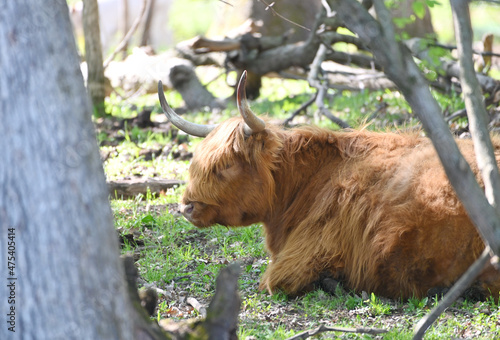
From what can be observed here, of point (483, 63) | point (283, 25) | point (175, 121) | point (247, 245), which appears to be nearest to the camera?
point (175, 121)

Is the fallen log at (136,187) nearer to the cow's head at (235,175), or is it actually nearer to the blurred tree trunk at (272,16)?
the cow's head at (235,175)

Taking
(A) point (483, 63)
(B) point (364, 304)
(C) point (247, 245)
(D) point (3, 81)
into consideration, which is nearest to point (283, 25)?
(A) point (483, 63)

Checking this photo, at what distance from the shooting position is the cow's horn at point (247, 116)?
4367mm

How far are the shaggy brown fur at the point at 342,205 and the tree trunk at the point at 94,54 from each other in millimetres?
5194

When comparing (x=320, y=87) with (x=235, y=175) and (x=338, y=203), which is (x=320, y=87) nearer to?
(x=235, y=175)

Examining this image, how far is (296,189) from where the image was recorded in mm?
4930

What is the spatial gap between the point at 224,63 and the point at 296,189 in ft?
21.2

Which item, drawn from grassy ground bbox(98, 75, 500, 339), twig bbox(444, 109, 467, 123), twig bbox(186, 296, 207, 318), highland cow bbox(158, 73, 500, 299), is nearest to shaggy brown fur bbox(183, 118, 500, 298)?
highland cow bbox(158, 73, 500, 299)

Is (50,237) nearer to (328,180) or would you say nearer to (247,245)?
(328,180)

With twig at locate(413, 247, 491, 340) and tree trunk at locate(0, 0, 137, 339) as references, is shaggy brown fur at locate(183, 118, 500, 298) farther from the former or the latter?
tree trunk at locate(0, 0, 137, 339)

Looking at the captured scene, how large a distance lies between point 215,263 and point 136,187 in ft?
6.83

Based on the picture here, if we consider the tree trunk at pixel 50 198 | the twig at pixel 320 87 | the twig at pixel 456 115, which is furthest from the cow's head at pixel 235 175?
the twig at pixel 456 115

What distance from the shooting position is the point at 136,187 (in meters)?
7.01

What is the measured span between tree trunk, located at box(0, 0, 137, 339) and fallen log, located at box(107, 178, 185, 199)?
4.64 m
